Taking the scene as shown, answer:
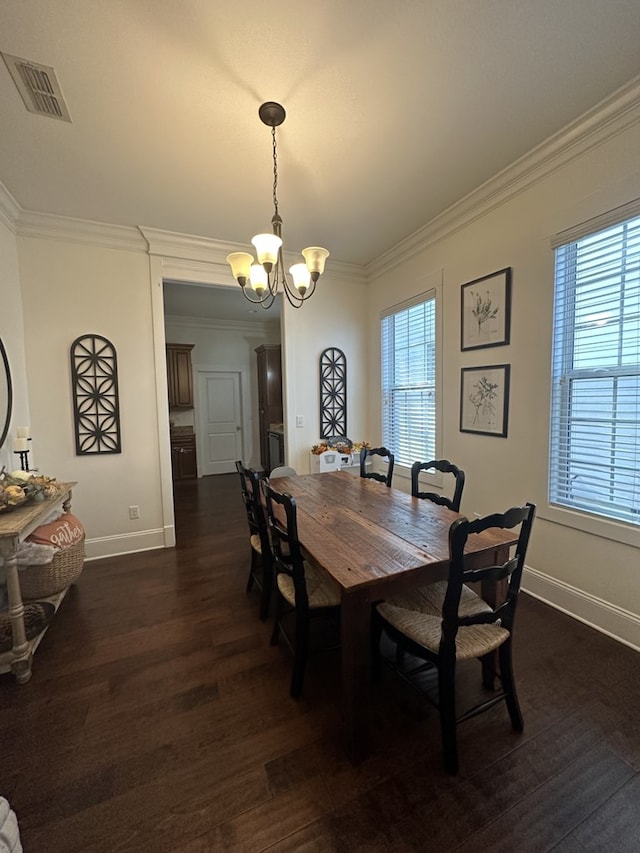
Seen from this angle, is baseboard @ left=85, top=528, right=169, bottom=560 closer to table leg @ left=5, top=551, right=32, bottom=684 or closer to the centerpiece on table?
table leg @ left=5, top=551, right=32, bottom=684

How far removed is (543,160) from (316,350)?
98.0 inches

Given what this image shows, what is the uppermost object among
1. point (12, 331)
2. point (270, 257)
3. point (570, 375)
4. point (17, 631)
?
point (270, 257)

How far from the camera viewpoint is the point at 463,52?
1567 mm

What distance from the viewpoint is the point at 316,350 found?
403 centimetres

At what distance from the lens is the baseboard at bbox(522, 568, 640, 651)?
75.9 inches

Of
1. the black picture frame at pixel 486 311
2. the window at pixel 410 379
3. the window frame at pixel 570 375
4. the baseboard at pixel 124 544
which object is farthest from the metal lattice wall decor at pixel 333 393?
the window frame at pixel 570 375

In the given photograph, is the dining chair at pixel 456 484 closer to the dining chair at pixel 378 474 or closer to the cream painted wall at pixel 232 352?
the dining chair at pixel 378 474

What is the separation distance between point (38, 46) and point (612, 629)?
4121 millimetres

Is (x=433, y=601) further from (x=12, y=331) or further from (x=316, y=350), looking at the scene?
(x=12, y=331)

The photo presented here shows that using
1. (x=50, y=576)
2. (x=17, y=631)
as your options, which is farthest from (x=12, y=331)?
(x=17, y=631)

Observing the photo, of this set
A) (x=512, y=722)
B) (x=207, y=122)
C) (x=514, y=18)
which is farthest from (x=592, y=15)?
(x=512, y=722)

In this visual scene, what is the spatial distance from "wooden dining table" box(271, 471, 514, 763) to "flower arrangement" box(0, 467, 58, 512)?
5.23 ft

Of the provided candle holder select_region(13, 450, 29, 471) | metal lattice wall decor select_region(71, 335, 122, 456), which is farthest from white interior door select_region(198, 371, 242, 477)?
candle holder select_region(13, 450, 29, 471)

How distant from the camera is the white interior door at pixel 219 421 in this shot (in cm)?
659
